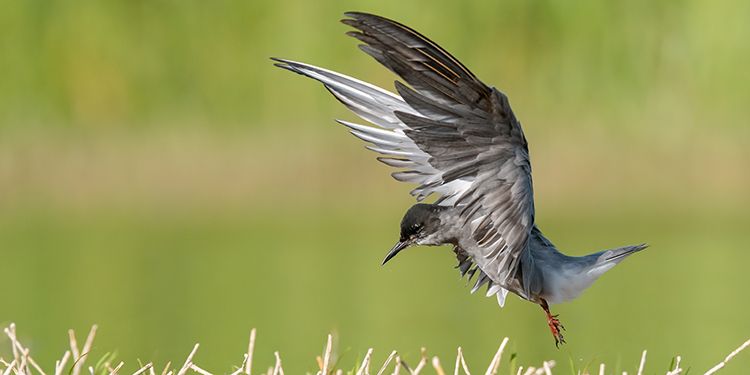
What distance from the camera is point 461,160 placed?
12.7 ft

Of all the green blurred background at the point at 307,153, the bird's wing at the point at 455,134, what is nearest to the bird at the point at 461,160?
the bird's wing at the point at 455,134

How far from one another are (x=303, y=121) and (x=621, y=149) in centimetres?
263

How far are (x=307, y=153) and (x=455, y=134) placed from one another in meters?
8.65

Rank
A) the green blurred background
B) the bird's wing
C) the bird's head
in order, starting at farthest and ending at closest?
the green blurred background → the bird's head → the bird's wing

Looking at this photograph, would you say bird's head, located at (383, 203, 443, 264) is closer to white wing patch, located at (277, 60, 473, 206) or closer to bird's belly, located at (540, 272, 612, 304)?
white wing patch, located at (277, 60, 473, 206)

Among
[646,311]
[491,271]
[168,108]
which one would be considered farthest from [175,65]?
[491,271]

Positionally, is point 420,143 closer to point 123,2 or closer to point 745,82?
point 745,82

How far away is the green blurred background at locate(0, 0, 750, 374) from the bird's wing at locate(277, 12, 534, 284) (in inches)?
197

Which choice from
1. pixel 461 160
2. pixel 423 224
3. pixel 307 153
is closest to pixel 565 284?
pixel 423 224

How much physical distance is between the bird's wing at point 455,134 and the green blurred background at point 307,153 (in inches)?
197

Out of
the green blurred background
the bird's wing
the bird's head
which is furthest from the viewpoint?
the green blurred background

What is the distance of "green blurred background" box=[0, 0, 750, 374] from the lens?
10.1m

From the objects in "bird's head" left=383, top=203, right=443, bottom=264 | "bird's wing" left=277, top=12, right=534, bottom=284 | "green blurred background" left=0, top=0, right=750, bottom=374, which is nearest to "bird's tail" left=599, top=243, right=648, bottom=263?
"bird's wing" left=277, top=12, right=534, bottom=284

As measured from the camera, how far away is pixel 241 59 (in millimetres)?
13227
